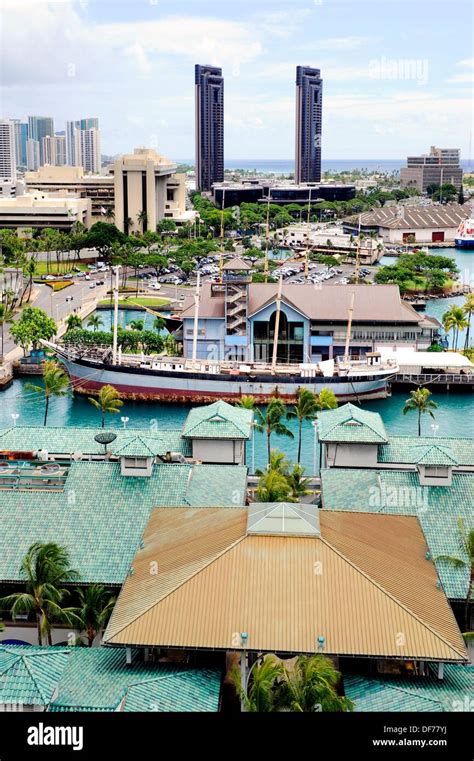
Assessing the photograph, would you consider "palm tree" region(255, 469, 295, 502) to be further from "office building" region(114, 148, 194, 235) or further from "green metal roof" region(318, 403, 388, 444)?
"office building" region(114, 148, 194, 235)

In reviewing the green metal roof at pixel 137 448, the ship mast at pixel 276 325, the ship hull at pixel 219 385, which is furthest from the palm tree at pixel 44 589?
the ship mast at pixel 276 325

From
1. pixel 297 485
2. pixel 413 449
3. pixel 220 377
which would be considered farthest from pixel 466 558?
pixel 220 377

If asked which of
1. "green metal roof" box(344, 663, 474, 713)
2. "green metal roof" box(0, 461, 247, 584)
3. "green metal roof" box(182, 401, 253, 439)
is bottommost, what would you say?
"green metal roof" box(344, 663, 474, 713)

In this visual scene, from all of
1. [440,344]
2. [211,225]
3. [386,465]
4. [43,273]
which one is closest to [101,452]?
[386,465]

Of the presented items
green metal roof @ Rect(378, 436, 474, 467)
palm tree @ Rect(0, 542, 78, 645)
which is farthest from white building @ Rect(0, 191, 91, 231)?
palm tree @ Rect(0, 542, 78, 645)

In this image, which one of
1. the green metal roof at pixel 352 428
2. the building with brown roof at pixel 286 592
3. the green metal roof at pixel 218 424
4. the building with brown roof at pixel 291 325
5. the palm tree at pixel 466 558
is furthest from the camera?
the building with brown roof at pixel 291 325

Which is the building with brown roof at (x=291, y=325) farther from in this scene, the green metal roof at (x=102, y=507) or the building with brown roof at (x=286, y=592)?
the building with brown roof at (x=286, y=592)
